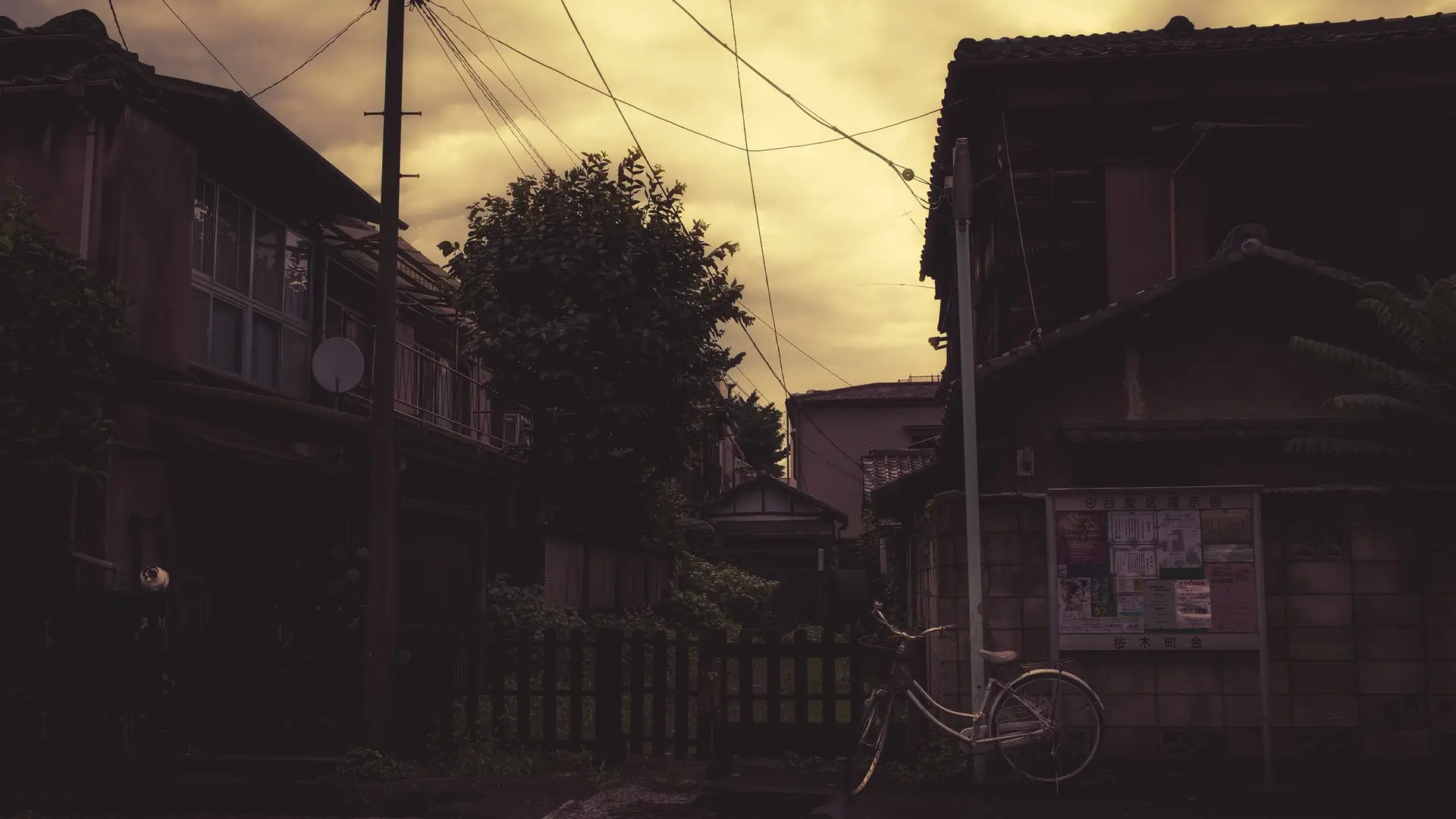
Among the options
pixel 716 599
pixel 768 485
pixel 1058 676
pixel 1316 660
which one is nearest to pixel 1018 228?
pixel 1316 660

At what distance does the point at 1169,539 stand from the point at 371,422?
658 centimetres

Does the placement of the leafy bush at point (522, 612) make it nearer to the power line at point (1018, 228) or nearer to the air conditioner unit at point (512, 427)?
the power line at point (1018, 228)

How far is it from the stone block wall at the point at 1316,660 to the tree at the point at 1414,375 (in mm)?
1246

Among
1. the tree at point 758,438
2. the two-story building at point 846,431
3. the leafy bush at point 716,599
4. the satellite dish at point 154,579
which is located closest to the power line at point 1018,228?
the leafy bush at point 716,599

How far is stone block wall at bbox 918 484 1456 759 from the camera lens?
366 inches

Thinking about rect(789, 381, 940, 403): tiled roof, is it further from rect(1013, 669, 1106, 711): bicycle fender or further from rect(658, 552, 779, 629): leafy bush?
rect(1013, 669, 1106, 711): bicycle fender

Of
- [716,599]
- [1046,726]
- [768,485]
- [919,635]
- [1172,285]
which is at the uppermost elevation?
[1172,285]

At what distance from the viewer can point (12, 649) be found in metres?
11.0

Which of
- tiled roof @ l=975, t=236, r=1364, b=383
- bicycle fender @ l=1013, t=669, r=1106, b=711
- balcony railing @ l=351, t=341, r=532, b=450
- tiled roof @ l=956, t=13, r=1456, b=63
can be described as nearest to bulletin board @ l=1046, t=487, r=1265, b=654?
bicycle fender @ l=1013, t=669, r=1106, b=711

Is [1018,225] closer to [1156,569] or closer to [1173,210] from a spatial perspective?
[1173,210]

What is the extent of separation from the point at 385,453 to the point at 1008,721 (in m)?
5.57

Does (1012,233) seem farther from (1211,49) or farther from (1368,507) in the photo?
(1368,507)

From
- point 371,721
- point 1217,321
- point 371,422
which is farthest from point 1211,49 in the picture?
point 371,721

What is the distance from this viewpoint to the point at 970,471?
9398mm
